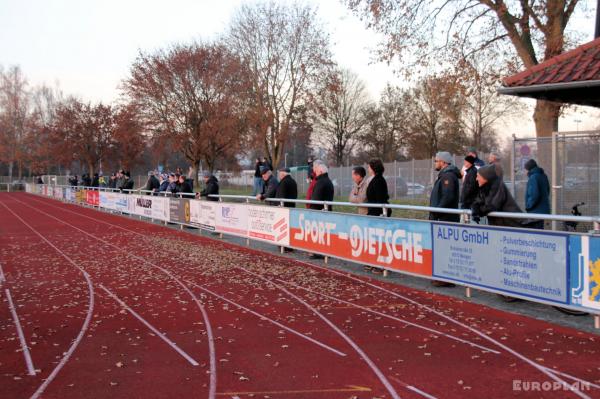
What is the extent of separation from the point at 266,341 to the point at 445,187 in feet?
14.3

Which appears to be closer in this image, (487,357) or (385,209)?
(487,357)

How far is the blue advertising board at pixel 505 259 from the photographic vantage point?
6.98 meters

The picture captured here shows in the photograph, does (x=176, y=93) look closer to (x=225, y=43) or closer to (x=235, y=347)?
(x=225, y=43)

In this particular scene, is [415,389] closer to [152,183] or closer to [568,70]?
[568,70]

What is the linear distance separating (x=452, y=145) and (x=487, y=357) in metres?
45.2

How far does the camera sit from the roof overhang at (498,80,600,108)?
8.58 meters

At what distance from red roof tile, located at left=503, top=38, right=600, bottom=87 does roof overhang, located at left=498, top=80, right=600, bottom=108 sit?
86mm

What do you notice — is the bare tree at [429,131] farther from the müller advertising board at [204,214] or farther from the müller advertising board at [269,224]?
the müller advertising board at [269,224]

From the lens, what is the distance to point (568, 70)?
9.00m

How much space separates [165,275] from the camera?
1097 cm

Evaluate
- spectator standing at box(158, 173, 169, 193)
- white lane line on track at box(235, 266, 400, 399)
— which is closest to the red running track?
white lane line on track at box(235, 266, 400, 399)

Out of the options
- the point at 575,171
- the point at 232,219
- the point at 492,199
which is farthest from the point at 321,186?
the point at 492,199

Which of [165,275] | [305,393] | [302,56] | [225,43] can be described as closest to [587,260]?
[305,393]

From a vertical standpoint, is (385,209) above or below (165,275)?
above
